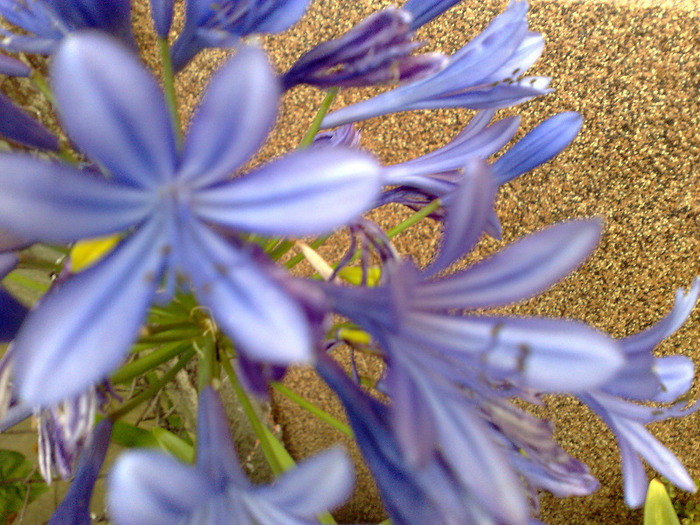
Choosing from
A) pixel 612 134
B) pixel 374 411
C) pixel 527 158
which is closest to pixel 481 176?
pixel 374 411

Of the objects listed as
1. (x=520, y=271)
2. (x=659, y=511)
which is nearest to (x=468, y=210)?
(x=520, y=271)

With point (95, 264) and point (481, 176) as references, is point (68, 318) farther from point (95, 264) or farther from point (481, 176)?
point (481, 176)

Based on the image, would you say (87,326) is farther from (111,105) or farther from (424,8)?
(424,8)

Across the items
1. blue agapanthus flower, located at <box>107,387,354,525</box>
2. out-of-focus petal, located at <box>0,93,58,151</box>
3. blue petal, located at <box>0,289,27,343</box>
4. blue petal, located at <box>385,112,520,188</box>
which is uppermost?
out-of-focus petal, located at <box>0,93,58,151</box>

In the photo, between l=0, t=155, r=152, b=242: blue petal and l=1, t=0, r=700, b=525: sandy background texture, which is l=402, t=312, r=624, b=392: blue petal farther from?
l=1, t=0, r=700, b=525: sandy background texture

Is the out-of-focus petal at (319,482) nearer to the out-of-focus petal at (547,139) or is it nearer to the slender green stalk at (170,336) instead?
the slender green stalk at (170,336)

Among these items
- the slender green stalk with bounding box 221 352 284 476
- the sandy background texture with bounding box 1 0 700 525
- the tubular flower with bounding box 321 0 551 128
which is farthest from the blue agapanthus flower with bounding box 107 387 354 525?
the sandy background texture with bounding box 1 0 700 525
